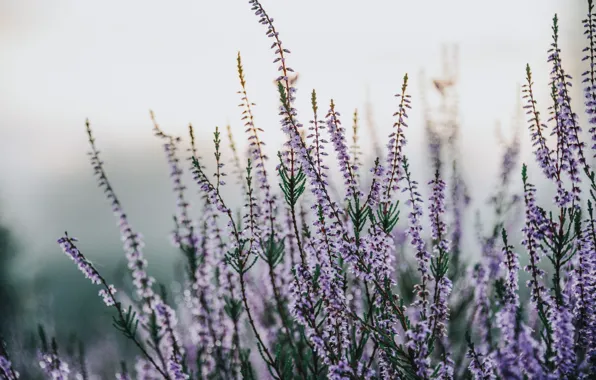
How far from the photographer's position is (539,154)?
397 centimetres

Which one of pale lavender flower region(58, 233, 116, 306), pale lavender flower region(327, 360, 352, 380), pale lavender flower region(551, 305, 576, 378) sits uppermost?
pale lavender flower region(58, 233, 116, 306)

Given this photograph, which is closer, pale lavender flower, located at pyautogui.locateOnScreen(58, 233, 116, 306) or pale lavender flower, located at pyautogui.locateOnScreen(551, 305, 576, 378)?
pale lavender flower, located at pyautogui.locateOnScreen(551, 305, 576, 378)

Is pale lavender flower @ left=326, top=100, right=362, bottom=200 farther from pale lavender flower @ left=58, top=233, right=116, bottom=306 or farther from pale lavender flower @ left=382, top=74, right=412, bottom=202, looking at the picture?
pale lavender flower @ left=58, top=233, right=116, bottom=306

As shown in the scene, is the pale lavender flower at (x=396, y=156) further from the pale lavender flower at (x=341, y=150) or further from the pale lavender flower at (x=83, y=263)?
the pale lavender flower at (x=83, y=263)

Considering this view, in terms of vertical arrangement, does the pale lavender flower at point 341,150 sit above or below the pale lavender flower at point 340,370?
above

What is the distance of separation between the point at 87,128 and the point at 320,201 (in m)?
2.84

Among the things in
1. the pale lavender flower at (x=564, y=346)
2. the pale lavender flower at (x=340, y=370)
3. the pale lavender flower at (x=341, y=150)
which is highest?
the pale lavender flower at (x=341, y=150)

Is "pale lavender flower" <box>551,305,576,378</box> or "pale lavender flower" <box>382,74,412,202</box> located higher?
"pale lavender flower" <box>382,74,412,202</box>

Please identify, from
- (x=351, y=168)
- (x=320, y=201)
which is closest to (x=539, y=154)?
(x=351, y=168)

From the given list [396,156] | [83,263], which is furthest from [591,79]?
[83,263]

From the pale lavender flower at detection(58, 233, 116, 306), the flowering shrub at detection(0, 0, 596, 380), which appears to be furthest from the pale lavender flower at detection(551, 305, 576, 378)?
the pale lavender flower at detection(58, 233, 116, 306)

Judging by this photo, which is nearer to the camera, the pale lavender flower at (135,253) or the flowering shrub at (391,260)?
the flowering shrub at (391,260)

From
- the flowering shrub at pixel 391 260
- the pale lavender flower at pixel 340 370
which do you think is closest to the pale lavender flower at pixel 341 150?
the flowering shrub at pixel 391 260

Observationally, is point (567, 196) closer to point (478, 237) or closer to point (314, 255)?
point (314, 255)
